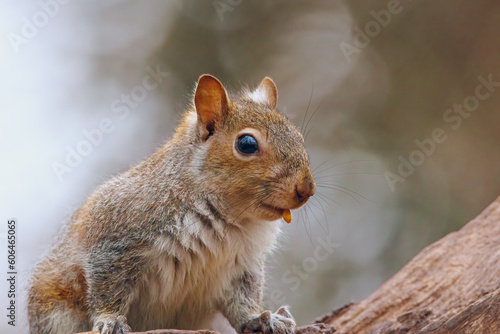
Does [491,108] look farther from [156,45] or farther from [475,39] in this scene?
[156,45]

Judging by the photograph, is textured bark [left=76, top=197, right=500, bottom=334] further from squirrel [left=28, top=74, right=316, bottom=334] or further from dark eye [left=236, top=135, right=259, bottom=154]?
dark eye [left=236, top=135, right=259, bottom=154]

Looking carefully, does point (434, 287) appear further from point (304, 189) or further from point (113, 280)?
point (113, 280)

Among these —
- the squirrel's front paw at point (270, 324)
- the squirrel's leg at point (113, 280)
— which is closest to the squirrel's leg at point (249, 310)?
the squirrel's front paw at point (270, 324)

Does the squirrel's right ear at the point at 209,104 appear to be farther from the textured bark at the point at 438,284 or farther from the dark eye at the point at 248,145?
the textured bark at the point at 438,284

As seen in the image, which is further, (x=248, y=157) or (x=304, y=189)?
(x=248, y=157)

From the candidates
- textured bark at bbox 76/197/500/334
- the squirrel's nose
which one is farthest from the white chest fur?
textured bark at bbox 76/197/500/334

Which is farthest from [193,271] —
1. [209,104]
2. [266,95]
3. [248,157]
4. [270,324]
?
[266,95]

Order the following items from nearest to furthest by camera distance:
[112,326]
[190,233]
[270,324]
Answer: [112,326] → [190,233] → [270,324]
